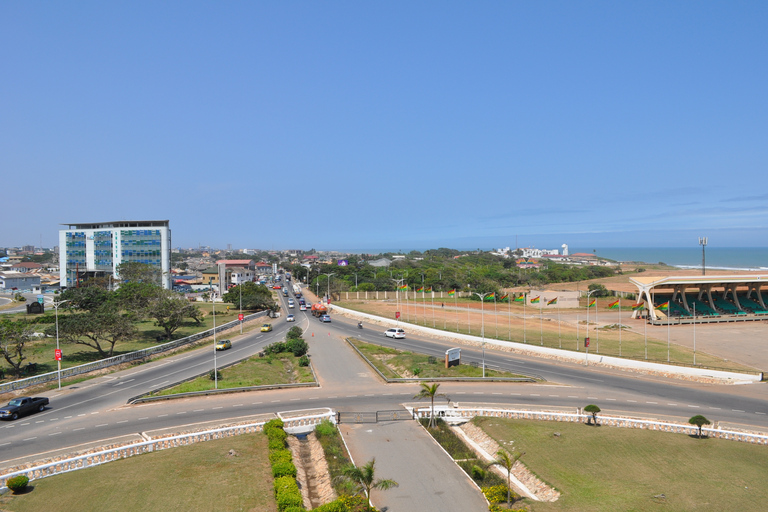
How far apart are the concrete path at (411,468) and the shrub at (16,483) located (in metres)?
13.3

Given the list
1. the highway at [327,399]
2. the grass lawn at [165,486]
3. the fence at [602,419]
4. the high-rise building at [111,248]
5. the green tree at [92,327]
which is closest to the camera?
the grass lawn at [165,486]

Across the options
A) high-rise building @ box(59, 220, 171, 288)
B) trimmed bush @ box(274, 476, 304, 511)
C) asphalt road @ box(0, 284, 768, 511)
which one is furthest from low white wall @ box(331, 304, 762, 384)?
high-rise building @ box(59, 220, 171, 288)

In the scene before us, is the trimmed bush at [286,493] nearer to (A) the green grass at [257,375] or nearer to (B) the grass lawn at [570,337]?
(A) the green grass at [257,375]

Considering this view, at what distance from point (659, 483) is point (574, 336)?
42.1 m

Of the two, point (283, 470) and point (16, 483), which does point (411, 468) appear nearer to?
point (283, 470)

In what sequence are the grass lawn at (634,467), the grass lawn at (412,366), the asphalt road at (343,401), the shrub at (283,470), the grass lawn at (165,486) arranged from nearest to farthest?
the grass lawn at (165,486) → the grass lawn at (634,467) → the shrub at (283,470) → the asphalt road at (343,401) → the grass lawn at (412,366)

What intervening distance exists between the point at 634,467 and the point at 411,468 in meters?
10.2

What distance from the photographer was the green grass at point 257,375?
117ft

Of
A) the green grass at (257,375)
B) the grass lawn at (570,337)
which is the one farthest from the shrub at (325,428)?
A: the grass lawn at (570,337)

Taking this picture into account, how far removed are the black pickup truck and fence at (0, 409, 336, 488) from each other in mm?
9736

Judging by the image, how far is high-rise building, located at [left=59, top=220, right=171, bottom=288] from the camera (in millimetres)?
112375

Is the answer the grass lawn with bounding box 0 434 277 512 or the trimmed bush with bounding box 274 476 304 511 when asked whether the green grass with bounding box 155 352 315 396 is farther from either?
the trimmed bush with bounding box 274 476 304 511

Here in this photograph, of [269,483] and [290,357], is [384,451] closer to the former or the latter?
[269,483]

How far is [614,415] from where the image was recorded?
2920cm
